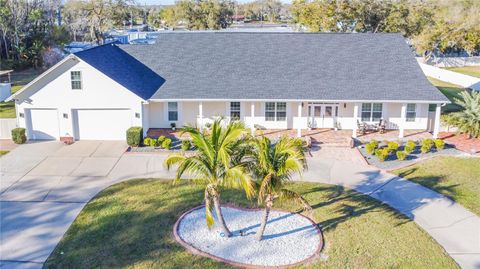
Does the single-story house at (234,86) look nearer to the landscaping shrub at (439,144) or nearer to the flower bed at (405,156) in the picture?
the flower bed at (405,156)

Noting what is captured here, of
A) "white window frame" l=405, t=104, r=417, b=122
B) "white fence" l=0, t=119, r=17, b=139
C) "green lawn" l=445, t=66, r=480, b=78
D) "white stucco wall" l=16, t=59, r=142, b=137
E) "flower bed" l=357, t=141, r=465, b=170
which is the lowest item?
"flower bed" l=357, t=141, r=465, b=170

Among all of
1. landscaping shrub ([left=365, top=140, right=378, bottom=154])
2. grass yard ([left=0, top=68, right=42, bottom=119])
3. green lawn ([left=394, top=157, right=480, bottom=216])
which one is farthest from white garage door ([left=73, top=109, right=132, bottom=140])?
green lawn ([left=394, top=157, right=480, bottom=216])

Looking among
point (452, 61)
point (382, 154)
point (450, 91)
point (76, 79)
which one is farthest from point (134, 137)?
point (452, 61)

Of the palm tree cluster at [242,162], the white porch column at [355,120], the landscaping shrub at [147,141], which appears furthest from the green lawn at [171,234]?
the white porch column at [355,120]

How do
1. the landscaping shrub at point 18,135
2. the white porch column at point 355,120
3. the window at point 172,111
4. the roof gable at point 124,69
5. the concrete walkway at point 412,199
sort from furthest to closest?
the window at point 172,111 → the white porch column at point 355,120 → the roof gable at point 124,69 → the landscaping shrub at point 18,135 → the concrete walkway at point 412,199

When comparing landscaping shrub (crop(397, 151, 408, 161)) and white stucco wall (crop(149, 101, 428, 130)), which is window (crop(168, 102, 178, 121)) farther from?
landscaping shrub (crop(397, 151, 408, 161))
